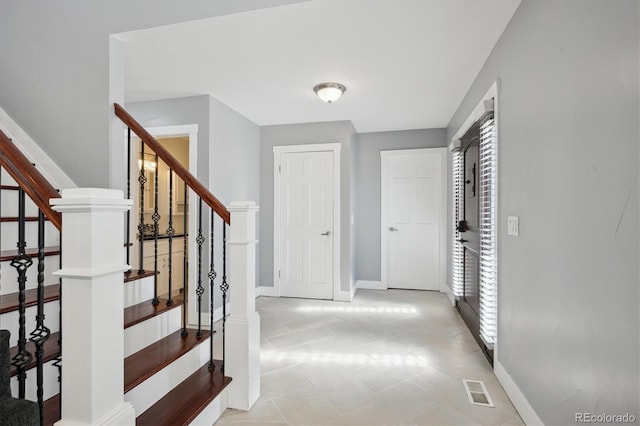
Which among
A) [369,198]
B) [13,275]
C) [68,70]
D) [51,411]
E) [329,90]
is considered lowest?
[51,411]

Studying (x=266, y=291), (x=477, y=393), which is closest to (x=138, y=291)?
(x=477, y=393)

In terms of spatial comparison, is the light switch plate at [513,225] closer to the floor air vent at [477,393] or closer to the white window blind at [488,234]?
the white window blind at [488,234]

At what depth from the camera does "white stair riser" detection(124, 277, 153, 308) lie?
208 cm

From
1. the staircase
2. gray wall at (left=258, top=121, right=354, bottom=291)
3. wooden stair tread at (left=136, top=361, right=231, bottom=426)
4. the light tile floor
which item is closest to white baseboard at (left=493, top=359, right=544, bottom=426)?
the light tile floor

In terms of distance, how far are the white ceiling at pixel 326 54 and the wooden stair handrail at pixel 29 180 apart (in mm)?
1526

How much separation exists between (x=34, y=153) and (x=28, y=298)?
1326 mm

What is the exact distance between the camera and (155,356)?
1811 mm


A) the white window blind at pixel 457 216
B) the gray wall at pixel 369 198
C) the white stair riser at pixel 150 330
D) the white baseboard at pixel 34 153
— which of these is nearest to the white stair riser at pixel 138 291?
the white stair riser at pixel 150 330

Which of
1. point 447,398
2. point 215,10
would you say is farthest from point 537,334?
point 215,10

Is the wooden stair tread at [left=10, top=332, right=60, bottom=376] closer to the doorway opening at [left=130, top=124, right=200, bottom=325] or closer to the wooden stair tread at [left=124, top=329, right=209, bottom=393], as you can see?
the wooden stair tread at [left=124, top=329, right=209, bottom=393]

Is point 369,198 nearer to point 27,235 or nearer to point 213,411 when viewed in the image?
point 213,411

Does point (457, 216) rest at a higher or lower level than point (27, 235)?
higher

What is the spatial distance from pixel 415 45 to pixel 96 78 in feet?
7.60

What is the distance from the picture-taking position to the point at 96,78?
2.32 meters
